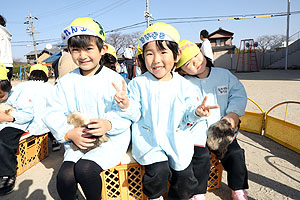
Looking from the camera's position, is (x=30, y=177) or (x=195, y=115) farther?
(x=30, y=177)

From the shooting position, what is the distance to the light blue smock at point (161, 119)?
5.34 feet

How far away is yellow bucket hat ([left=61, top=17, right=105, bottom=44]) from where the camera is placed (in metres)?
1.65

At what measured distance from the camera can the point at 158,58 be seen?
1668 mm

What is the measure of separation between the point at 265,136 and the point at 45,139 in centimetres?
358

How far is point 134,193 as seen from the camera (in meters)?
1.88

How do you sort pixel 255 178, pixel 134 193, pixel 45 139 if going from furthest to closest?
pixel 45 139 → pixel 255 178 → pixel 134 193

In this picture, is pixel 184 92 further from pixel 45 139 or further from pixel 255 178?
pixel 45 139

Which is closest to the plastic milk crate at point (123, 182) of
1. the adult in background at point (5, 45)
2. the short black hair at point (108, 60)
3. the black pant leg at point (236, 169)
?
the black pant leg at point (236, 169)

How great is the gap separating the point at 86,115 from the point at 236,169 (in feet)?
4.89

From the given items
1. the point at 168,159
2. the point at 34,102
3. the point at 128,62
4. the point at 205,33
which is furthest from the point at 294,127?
the point at 128,62

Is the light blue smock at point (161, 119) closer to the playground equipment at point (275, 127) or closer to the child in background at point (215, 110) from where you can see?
the child in background at point (215, 110)

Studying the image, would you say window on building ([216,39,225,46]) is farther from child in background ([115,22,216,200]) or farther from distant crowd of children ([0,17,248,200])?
child in background ([115,22,216,200])

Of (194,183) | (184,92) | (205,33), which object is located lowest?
(194,183)

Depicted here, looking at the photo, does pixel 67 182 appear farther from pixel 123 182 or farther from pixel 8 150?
pixel 8 150
